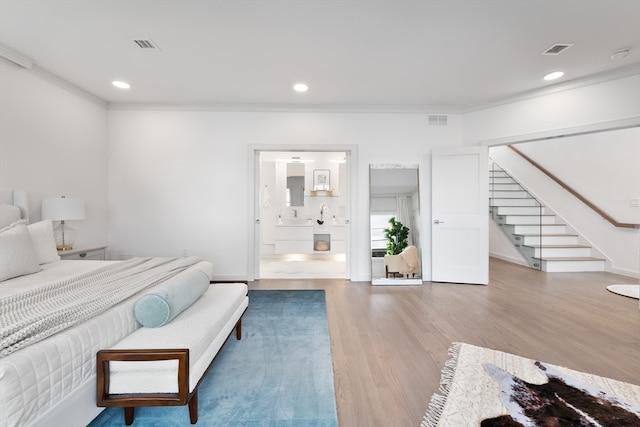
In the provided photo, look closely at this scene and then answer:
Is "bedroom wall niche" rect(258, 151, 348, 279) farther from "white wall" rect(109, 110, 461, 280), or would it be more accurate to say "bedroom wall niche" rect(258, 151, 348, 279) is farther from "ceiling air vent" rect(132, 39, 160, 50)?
"ceiling air vent" rect(132, 39, 160, 50)

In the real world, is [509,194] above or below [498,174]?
below

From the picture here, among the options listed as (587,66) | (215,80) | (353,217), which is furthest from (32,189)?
(587,66)

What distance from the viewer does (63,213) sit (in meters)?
3.24

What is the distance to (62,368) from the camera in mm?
1211

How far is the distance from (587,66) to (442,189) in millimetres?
2098

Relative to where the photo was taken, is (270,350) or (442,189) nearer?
(270,350)

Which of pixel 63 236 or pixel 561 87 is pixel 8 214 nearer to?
pixel 63 236

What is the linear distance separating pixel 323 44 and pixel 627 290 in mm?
5042

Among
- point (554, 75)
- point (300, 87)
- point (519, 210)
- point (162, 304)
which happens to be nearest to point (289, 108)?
point (300, 87)

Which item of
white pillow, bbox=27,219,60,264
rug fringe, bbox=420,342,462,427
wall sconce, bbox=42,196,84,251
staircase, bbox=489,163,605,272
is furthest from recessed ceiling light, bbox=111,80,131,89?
staircase, bbox=489,163,605,272

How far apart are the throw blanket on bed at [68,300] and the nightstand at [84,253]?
1206 mm

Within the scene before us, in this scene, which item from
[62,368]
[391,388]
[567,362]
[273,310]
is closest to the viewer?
[62,368]

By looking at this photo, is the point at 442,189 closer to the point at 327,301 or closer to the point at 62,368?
the point at 327,301

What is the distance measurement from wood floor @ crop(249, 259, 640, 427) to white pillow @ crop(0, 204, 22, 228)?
2.67 m
